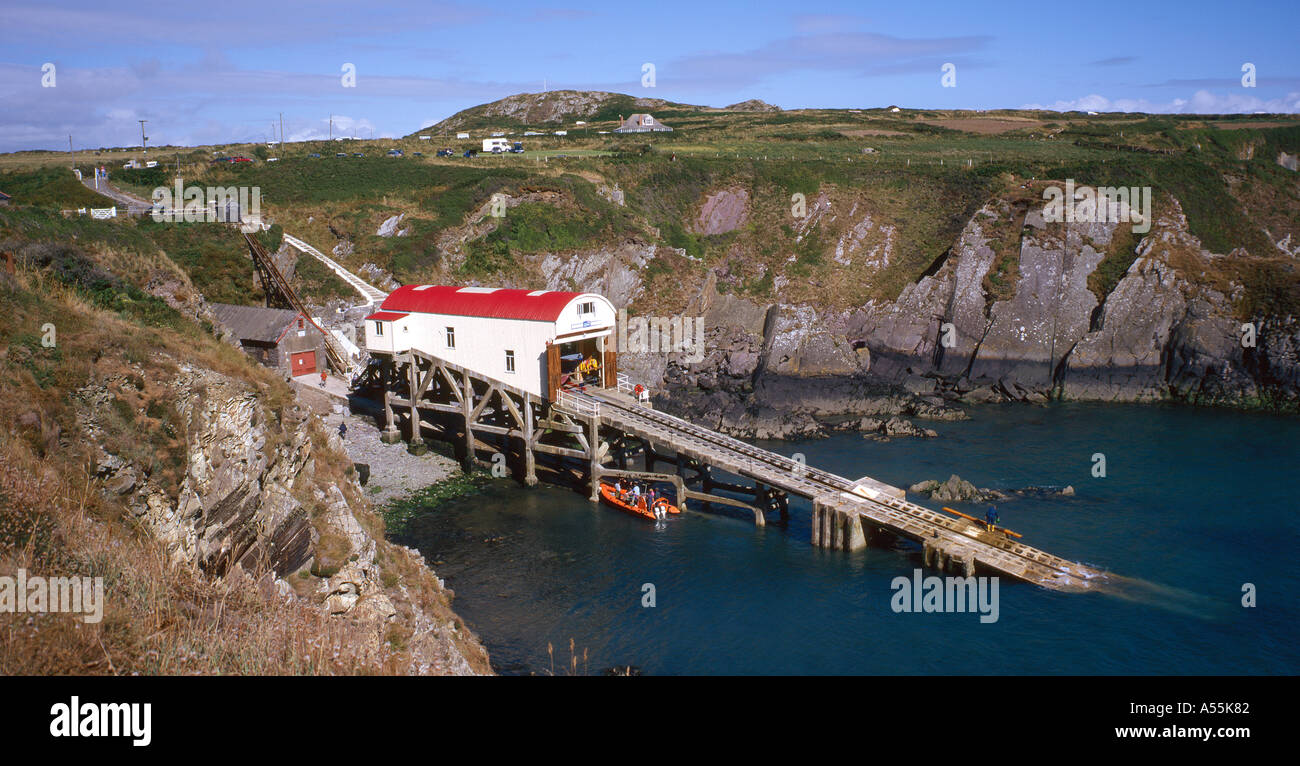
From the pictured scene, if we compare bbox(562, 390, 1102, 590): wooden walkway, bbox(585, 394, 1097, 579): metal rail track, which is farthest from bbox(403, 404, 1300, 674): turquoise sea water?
bbox(585, 394, 1097, 579): metal rail track

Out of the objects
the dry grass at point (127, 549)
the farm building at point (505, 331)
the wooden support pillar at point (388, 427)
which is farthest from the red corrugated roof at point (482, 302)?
the dry grass at point (127, 549)

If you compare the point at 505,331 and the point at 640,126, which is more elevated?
the point at 640,126

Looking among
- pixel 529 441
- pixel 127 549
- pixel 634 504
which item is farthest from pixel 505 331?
pixel 127 549

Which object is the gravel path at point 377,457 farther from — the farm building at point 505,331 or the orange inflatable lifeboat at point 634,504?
the orange inflatable lifeboat at point 634,504

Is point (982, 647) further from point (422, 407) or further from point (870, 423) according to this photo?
point (422, 407)

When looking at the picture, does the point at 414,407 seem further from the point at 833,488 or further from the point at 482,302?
the point at 833,488
